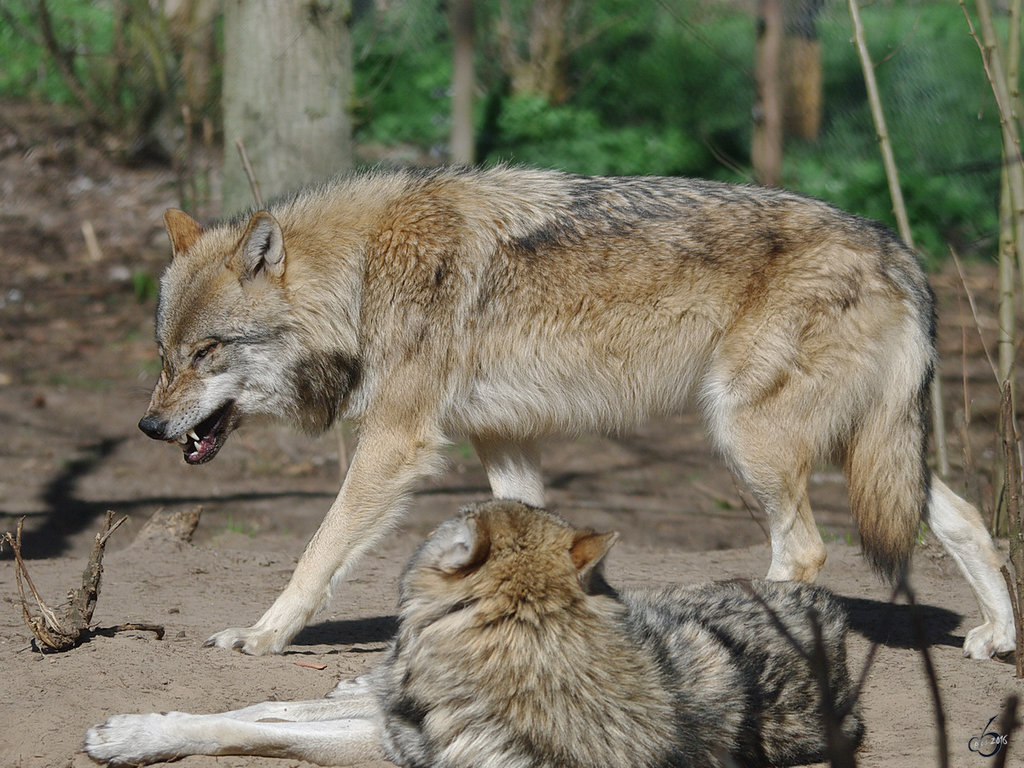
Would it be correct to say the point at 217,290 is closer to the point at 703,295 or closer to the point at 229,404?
the point at 229,404

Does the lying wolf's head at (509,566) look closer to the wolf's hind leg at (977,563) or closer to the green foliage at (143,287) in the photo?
the wolf's hind leg at (977,563)

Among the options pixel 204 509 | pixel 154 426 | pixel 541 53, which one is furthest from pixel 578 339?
pixel 541 53

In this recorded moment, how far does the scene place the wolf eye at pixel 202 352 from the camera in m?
4.60

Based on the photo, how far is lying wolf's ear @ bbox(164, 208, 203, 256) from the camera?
4.96 meters

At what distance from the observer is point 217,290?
15.1ft

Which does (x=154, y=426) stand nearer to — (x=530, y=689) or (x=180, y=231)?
(x=180, y=231)

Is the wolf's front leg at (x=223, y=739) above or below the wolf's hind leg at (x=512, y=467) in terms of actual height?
above

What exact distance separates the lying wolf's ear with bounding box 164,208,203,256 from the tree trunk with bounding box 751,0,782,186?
747 cm

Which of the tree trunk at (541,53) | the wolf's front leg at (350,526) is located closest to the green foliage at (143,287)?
the tree trunk at (541,53)

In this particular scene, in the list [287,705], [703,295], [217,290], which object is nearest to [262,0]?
[217,290]

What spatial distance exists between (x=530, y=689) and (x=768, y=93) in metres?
9.84

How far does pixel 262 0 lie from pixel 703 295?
429 centimetres

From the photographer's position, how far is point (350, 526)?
14.5ft

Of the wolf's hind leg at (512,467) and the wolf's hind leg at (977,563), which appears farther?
the wolf's hind leg at (512,467)
